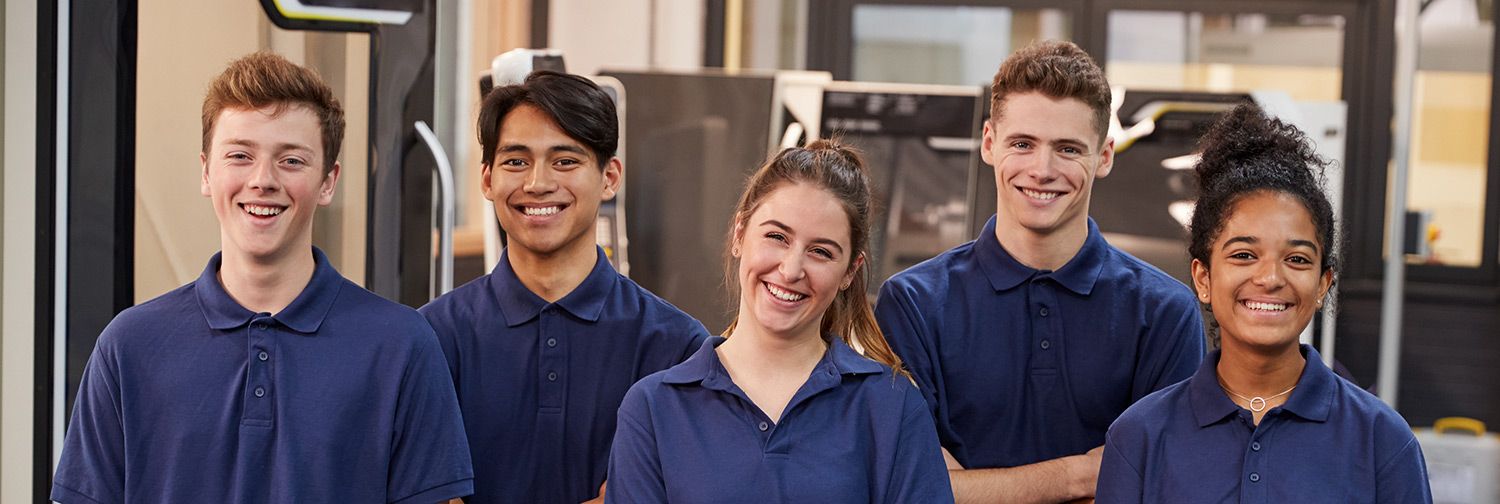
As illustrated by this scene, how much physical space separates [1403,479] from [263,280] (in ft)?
4.31

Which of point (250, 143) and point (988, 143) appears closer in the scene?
point (250, 143)

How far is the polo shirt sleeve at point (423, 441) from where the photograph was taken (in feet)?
5.61

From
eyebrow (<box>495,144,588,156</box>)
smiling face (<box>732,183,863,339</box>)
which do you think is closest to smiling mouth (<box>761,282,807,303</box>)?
smiling face (<box>732,183,863,339</box>)

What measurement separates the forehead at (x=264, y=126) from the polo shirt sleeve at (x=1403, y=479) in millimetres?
1287

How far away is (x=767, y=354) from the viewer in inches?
68.3

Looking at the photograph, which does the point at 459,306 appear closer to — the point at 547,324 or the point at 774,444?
the point at 547,324

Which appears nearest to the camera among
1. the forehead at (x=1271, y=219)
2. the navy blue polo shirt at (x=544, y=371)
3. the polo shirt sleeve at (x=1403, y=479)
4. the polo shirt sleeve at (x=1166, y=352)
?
the polo shirt sleeve at (x=1403, y=479)

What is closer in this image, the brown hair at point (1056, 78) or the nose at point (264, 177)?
the nose at point (264, 177)

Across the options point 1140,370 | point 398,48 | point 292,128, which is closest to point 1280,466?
point 1140,370

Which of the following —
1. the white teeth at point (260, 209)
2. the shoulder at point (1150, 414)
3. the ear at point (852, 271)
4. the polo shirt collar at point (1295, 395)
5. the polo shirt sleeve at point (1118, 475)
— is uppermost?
the white teeth at point (260, 209)

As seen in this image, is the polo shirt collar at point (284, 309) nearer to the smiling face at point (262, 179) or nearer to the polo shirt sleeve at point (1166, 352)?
the smiling face at point (262, 179)

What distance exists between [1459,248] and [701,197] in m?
3.22

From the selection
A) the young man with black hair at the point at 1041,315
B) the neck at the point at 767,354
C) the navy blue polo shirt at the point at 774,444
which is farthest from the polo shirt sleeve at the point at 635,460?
the young man with black hair at the point at 1041,315

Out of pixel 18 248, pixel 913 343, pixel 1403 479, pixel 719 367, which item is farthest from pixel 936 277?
pixel 18 248
